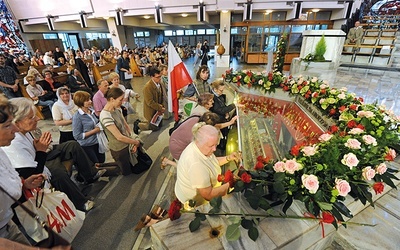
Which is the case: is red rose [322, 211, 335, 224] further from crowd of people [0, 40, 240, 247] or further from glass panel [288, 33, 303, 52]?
glass panel [288, 33, 303, 52]

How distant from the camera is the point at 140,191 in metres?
2.76

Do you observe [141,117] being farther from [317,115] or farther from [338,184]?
[338,184]

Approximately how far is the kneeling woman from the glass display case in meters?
1.61

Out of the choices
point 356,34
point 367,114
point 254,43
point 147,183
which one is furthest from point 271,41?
point 147,183

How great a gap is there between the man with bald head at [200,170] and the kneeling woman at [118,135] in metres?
1.37

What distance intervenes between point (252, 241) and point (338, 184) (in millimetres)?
612

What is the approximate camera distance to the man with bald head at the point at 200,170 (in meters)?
1.50

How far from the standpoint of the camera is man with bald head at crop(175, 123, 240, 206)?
59.2 inches

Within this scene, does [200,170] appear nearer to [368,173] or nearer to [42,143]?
[368,173]

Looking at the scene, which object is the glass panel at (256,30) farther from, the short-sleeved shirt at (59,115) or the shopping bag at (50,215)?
the shopping bag at (50,215)

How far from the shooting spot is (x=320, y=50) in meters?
6.68

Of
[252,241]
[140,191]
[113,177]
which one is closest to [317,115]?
[252,241]

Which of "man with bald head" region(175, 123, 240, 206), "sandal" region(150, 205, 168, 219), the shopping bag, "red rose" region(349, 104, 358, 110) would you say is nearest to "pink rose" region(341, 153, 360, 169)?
"man with bald head" region(175, 123, 240, 206)

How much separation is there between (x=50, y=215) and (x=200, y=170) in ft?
4.33
